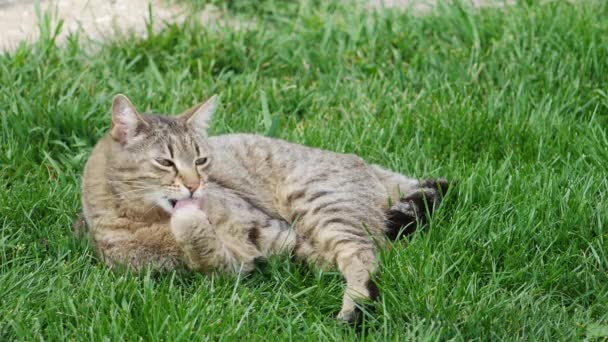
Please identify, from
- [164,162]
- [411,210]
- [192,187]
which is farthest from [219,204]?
[411,210]

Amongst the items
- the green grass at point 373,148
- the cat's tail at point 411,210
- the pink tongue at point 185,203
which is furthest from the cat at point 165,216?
the cat's tail at point 411,210

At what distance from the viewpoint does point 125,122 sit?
4.57 m

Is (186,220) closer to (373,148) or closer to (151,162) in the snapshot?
(151,162)

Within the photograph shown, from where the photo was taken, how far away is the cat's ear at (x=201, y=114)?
192 inches

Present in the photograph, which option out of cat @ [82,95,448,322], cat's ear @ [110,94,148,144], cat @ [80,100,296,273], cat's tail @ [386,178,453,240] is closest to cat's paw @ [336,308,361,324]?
cat @ [82,95,448,322]

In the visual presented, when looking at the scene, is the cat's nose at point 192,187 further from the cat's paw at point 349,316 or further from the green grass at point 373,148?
the cat's paw at point 349,316

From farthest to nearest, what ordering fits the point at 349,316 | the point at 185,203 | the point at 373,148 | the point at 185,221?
the point at 373,148 → the point at 185,203 → the point at 185,221 → the point at 349,316

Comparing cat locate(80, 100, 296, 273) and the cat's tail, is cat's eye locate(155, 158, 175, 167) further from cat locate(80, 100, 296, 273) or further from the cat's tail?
the cat's tail

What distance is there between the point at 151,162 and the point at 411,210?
4.27ft

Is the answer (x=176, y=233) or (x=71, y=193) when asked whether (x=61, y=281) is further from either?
A: (x=71, y=193)

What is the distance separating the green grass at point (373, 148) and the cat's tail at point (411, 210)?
3.8 inches

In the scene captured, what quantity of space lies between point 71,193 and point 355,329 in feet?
6.36

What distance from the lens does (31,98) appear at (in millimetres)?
5777

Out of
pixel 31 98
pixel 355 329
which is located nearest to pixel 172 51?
pixel 31 98
